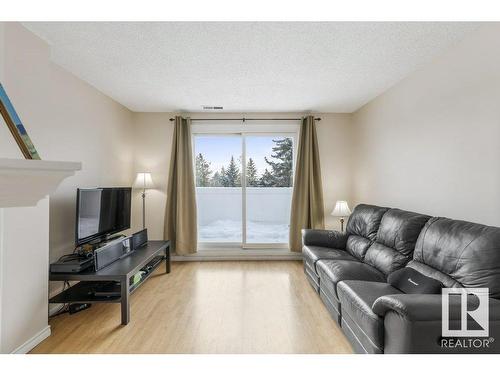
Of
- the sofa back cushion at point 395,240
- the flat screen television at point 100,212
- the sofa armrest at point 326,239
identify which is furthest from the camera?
the sofa armrest at point 326,239

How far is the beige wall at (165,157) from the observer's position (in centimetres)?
475

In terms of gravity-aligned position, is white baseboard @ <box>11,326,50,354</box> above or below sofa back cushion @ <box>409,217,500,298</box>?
below

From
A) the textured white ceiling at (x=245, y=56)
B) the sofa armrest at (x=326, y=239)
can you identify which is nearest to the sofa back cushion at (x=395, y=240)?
the sofa armrest at (x=326, y=239)

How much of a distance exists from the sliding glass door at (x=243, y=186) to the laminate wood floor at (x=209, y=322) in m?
1.19

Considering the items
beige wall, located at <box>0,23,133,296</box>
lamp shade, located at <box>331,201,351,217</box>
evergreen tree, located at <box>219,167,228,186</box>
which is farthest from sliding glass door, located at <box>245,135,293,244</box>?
beige wall, located at <box>0,23,133,296</box>

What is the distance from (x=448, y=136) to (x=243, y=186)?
3105mm

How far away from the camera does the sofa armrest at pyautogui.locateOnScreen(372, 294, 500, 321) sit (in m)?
1.44

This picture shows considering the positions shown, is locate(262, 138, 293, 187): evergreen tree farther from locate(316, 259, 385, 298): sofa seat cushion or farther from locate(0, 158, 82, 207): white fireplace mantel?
locate(0, 158, 82, 207): white fireplace mantel

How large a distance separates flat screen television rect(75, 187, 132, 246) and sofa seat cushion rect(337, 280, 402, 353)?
2735 mm

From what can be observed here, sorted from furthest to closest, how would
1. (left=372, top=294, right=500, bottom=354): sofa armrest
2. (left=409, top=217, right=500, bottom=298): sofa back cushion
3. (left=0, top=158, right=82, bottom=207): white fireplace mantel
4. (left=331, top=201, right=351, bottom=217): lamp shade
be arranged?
1. (left=331, top=201, right=351, bottom=217): lamp shade
2. (left=409, top=217, right=500, bottom=298): sofa back cushion
3. (left=372, top=294, right=500, bottom=354): sofa armrest
4. (left=0, top=158, right=82, bottom=207): white fireplace mantel

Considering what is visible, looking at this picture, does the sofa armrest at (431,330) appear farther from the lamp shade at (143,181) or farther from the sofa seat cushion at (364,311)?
the lamp shade at (143,181)

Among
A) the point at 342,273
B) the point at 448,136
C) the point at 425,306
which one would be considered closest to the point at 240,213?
the point at 342,273

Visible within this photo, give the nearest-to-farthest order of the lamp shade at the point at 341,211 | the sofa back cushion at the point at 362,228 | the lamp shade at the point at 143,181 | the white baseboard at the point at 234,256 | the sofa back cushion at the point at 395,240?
the sofa back cushion at the point at 395,240 < the sofa back cushion at the point at 362,228 < the lamp shade at the point at 341,211 < the lamp shade at the point at 143,181 < the white baseboard at the point at 234,256

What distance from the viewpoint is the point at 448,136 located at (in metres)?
2.51
